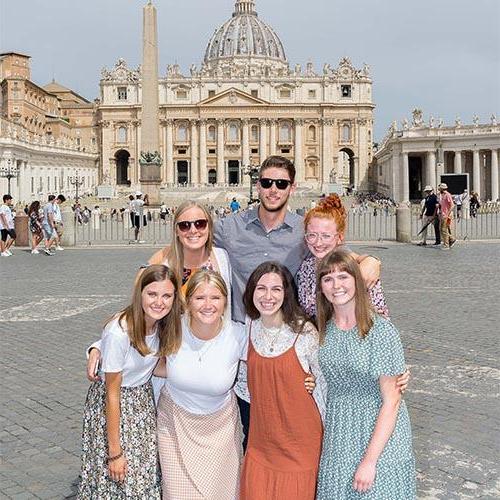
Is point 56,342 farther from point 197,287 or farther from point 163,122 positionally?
point 163,122

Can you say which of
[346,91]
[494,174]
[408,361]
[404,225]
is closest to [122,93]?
[346,91]

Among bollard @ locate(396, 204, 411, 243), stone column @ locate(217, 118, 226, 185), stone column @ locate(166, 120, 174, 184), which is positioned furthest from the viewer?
stone column @ locate(166, 120, 174, 184)

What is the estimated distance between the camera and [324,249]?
3.54 metres

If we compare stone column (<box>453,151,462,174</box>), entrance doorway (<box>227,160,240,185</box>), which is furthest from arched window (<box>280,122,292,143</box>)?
stone column (<box>453,151,462,174</box>)

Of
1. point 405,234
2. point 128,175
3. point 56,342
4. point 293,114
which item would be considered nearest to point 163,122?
point 128,175

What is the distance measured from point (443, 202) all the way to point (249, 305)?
54.9 feet

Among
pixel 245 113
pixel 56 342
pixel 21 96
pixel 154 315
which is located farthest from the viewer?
pixel 245 113

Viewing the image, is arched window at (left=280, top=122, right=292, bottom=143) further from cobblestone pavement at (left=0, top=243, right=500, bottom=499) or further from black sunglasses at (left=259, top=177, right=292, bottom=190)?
black sunglasses at (left=259, top=177, right=292, bottom=190)

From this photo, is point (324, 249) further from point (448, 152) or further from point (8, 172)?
point (448, 152)

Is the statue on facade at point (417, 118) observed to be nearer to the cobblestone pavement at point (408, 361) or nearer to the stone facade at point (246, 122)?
the stone facade at point (246, 122)

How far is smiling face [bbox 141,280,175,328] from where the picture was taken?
3.25 metres

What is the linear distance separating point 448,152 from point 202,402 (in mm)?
62528

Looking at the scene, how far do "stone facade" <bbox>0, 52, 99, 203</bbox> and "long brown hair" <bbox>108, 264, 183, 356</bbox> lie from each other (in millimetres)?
48315

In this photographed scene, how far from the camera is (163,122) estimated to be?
84438 millimetres
